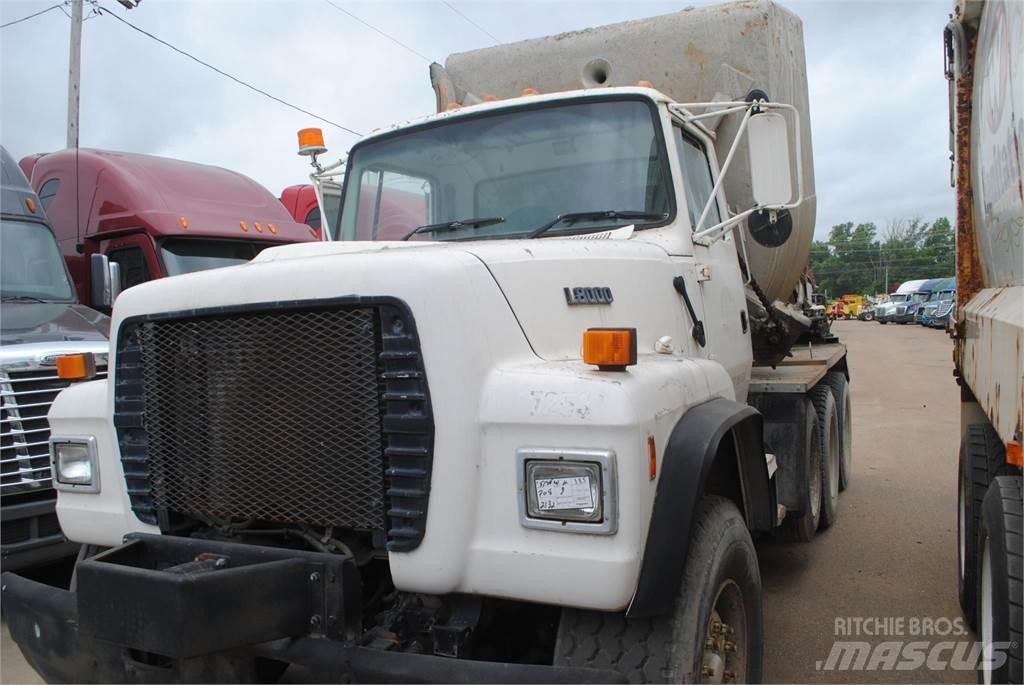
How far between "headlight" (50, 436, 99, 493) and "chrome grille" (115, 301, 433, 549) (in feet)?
0.91

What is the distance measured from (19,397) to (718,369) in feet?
13.2

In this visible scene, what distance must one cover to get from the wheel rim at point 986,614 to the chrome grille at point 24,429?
4601 mm

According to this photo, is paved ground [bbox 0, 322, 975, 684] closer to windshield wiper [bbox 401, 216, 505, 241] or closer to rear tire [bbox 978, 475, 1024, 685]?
rear tire [bbox 978, 475, 1024, 685]

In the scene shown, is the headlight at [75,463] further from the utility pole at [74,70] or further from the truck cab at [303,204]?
the utility pole at [74,70]

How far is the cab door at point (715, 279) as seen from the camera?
3.63 metres

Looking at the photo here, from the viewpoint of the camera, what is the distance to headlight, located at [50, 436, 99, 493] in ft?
9.82

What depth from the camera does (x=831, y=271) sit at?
87.1 meters

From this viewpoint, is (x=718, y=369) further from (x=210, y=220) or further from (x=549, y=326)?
(x=210, y=220)

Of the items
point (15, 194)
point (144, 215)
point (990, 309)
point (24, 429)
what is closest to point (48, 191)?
point (144, 215)

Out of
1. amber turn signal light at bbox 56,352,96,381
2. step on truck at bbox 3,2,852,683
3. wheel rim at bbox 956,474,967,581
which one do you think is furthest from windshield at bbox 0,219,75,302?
wheel rim at bbox 956,474,967,581

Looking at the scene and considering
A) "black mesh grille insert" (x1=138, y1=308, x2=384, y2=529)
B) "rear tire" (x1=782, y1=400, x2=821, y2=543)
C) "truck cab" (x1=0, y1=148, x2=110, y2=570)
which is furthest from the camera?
"rear tire" (x1=782, y1=400, x2=821, y2=543)

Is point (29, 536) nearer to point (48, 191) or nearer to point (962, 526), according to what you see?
point (962, 526)

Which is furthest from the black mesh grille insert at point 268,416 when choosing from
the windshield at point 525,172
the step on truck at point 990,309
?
the step on truck at point 990,309

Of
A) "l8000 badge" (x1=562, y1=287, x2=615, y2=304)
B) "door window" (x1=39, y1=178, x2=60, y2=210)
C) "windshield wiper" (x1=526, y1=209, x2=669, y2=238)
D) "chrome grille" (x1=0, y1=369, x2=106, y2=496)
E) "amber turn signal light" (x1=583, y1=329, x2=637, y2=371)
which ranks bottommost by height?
"chrome grille" (x1=0, y1=369, x2=106, y2=496)
